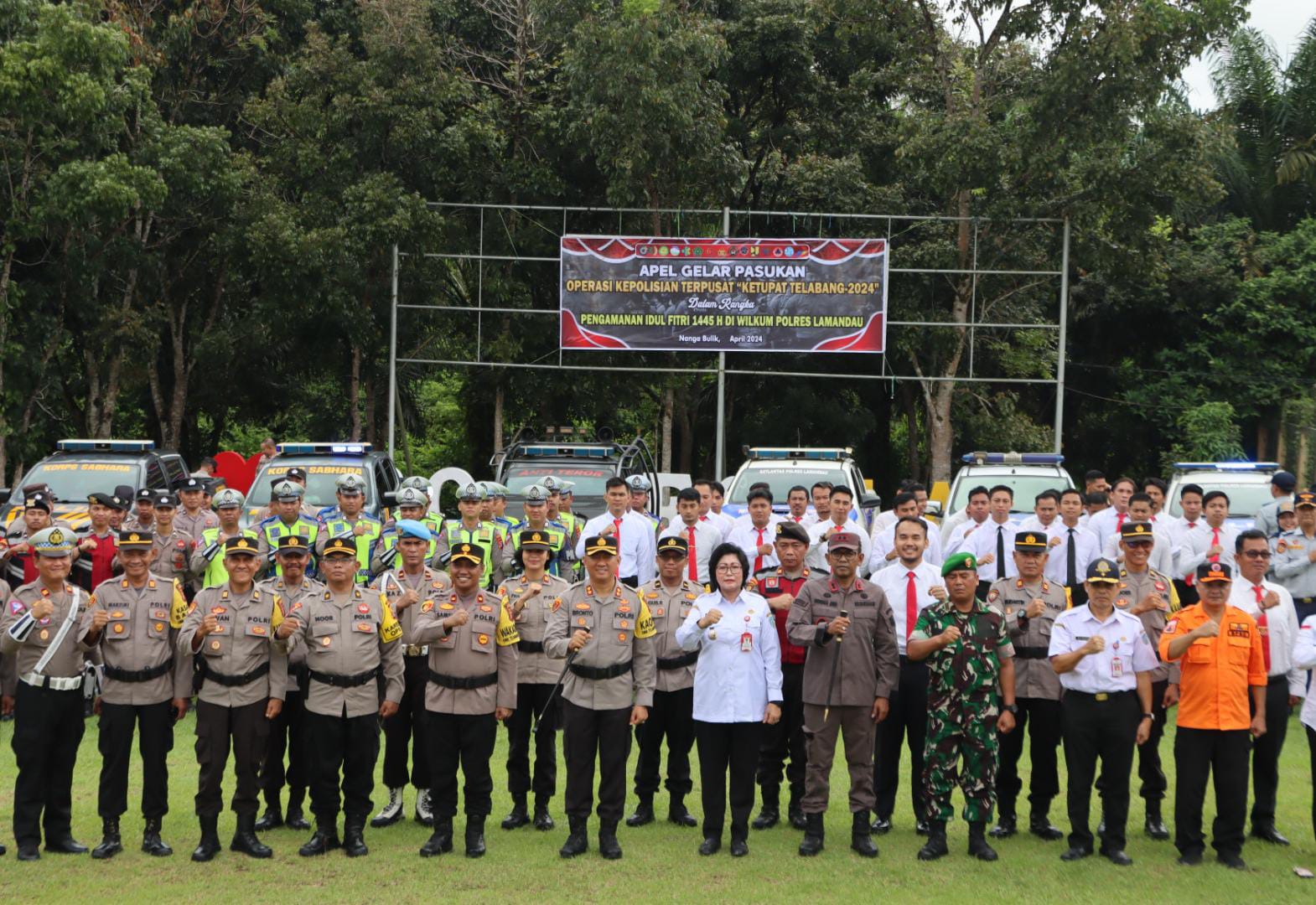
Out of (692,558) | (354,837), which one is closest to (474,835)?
(354,837)

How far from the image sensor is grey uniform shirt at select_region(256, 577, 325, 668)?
7844 mm

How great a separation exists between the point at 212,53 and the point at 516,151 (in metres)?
6.10

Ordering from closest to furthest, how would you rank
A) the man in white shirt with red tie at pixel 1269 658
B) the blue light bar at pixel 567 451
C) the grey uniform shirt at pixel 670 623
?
1. the man in white shirt with red tie at pixel 1269 658
2. the grey uniform shirt at pixel 670 623
3. the blue light bar at pixel 567 451

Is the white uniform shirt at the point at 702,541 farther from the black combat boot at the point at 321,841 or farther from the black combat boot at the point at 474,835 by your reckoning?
the black combat boot at the point at 321,841

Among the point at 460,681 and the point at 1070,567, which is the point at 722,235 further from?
the point at 460,681

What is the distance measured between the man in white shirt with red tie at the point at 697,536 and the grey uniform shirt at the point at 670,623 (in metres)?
2.99

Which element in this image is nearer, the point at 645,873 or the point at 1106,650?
the point at 645,873

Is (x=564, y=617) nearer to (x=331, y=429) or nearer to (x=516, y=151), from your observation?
(x=516, y=151)

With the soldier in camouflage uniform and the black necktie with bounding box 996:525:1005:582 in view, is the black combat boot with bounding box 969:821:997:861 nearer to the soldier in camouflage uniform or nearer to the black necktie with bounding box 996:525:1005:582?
the soldier in camouflage uniform

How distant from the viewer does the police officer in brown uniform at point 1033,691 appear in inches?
328

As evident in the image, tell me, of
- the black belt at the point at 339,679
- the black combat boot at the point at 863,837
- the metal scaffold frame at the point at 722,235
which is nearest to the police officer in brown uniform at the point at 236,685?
the black belt at the point at 339,679

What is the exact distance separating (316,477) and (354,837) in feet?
27.9

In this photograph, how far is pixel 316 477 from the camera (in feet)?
51.9

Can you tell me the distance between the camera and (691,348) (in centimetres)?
2206
